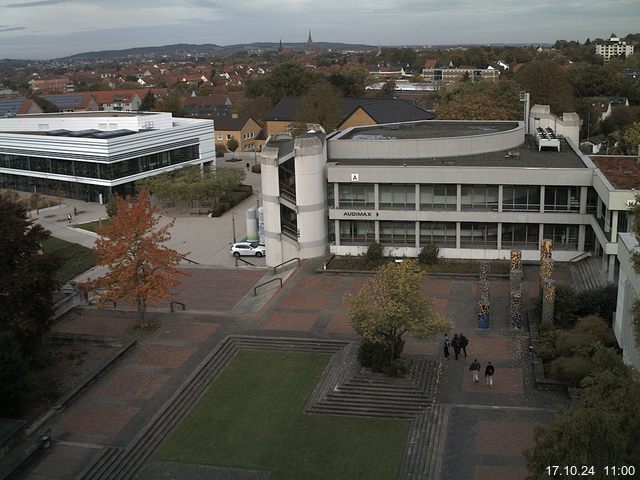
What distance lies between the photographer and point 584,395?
634 inches

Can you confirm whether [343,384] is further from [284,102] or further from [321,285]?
[284,102]

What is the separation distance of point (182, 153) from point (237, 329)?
148 ft

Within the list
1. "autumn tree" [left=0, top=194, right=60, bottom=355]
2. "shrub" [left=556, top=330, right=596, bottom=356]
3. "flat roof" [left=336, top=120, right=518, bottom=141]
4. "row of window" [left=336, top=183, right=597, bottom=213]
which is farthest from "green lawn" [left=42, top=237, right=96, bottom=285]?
"shrub" [left=556, top=330, right=596, bottom=356]

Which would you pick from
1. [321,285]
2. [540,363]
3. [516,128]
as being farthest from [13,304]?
[516,128]

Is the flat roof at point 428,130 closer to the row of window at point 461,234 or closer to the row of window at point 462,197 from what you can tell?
the row of window at point 462,197

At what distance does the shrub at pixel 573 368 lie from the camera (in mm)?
23797

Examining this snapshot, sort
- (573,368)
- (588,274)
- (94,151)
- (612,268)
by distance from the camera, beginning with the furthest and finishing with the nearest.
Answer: (94,151), (588,274), (612,268), (573,368)

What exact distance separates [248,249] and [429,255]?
1227cm

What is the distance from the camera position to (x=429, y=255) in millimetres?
39500

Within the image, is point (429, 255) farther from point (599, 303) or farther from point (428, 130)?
point (428, 130)

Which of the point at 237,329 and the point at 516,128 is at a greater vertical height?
the point at 516,128

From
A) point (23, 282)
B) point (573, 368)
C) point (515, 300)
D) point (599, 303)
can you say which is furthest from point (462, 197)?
point (23, 282)

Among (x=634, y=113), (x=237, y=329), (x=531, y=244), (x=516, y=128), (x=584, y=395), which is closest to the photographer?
(x=584, y=395)

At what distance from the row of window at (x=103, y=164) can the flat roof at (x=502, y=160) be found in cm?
2882
